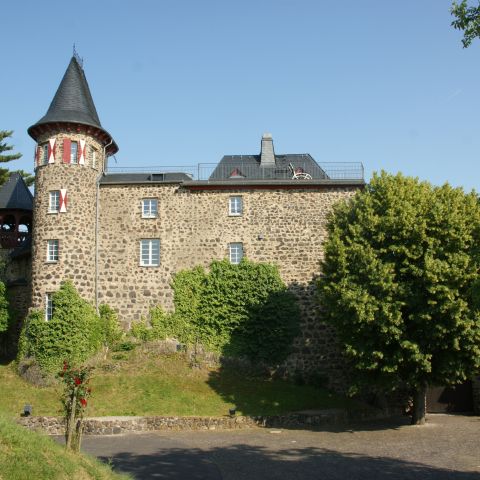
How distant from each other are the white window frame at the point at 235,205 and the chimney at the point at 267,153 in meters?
4.95

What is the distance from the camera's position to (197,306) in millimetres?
29031

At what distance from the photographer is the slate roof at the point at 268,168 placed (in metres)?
33.2

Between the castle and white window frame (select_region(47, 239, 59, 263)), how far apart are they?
2.0 inches

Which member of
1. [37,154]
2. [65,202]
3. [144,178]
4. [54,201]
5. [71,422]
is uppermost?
[37,154]

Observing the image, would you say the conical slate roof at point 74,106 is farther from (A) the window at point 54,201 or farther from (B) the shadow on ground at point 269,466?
(B) the shadow on ground at point 269,466

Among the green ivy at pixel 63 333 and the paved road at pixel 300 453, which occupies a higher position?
the green ivy at pixel 63 333

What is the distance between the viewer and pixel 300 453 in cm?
1678

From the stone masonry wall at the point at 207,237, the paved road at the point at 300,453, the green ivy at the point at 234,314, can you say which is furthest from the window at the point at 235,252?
the paved road at the point at 300,453

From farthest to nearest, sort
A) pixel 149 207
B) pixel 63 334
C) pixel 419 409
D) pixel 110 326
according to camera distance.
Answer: pixel 149 207 < pixel 110 326 < pixel 63 334 < pixel 419 409

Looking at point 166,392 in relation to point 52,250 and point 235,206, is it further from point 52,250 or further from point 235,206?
point 235,206

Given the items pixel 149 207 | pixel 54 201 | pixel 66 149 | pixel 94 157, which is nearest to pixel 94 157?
pixel 94 157

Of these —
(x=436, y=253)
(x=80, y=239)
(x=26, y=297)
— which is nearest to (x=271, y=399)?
(x=436, y=253)

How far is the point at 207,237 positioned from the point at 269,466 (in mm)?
16408

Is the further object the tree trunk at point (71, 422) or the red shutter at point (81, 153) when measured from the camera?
the red shutter at point (81, 153)
